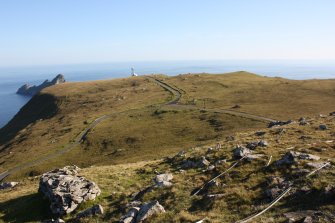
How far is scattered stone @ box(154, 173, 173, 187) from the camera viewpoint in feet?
87.7

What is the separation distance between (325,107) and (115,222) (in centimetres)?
7909

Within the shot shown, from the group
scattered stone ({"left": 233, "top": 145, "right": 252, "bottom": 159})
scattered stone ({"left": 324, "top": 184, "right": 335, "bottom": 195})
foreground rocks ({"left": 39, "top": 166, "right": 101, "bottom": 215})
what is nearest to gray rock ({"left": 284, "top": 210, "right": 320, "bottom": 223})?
scattered stone ({"left": 324, "top": 184, "right": 335, "bottom": 195})

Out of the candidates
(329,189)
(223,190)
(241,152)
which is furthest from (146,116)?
(329,189)

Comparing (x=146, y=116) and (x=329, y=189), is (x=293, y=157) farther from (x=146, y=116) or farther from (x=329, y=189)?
(x=146, y=116)

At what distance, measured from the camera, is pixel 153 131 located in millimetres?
86125

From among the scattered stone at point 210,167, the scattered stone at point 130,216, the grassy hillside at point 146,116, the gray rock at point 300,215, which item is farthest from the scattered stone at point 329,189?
the grassy hillside at point 146,116

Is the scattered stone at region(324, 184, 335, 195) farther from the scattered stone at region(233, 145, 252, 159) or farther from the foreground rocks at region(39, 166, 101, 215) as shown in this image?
the foreground rocks at region(39, 166, 101, 215)

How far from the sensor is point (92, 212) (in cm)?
2359

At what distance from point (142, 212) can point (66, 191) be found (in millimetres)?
7942

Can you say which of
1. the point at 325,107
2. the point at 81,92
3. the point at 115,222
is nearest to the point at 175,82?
the point at 81,92

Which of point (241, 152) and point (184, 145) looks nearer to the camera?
point (241, 152)

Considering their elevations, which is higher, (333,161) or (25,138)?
(333,161)

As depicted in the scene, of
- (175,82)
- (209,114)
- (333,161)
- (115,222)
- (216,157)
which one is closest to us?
(115,222)

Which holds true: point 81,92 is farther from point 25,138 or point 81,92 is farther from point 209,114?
point 209,114
